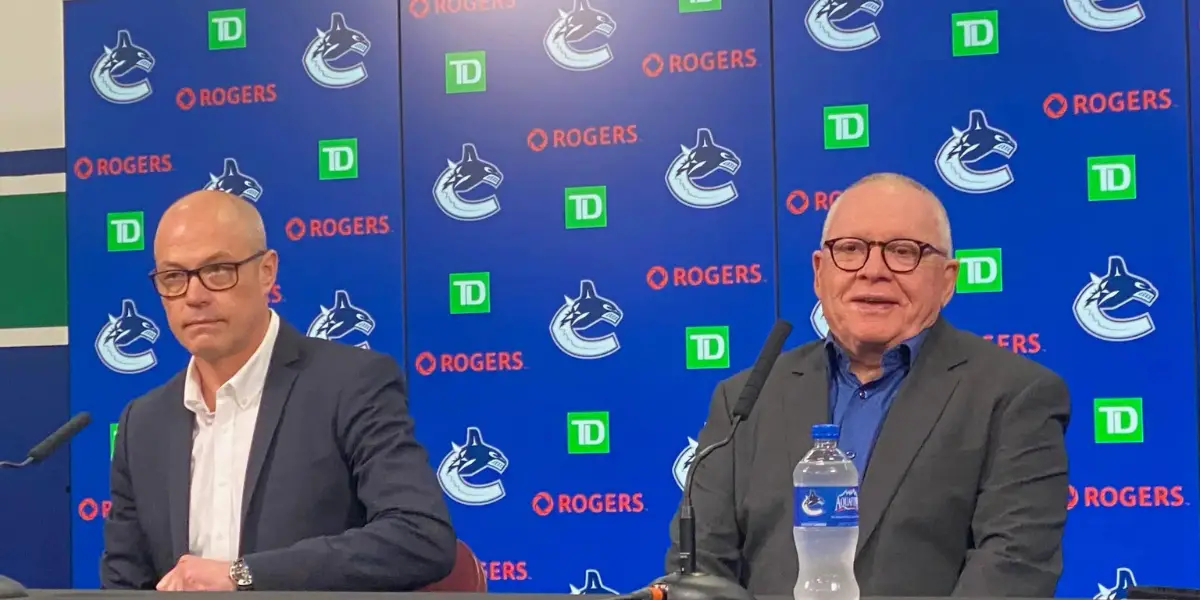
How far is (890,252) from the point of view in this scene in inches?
101

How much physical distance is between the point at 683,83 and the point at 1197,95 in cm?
164

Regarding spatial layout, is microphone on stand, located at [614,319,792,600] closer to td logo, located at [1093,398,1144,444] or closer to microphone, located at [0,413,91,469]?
microphone, located at [0,413,91,469]

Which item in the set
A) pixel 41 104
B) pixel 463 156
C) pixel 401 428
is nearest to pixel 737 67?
pixel 463 156

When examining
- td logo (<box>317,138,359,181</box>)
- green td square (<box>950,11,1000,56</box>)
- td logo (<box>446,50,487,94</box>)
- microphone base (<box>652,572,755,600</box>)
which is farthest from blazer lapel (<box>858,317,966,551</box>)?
td logo (<box>317,138,359,181</box>)

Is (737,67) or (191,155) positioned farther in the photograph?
(191,155)

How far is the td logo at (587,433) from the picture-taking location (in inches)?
191

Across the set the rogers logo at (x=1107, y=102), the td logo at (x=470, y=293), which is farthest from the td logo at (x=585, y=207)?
the rogers logo at (x=1107, y=102)

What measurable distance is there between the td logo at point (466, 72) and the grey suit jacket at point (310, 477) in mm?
2230

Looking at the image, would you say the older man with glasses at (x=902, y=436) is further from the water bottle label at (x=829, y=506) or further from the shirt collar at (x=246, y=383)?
the shirt collar at (x=246, y=383)

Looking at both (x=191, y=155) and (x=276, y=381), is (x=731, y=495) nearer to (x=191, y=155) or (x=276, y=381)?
(x=276, y=381)

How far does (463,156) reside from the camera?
5023mm

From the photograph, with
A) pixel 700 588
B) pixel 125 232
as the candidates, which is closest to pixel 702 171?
pixel 125 232

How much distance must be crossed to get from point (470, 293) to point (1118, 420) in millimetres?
2196

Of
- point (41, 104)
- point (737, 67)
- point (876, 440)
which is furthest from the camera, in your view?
point (41, 104)
